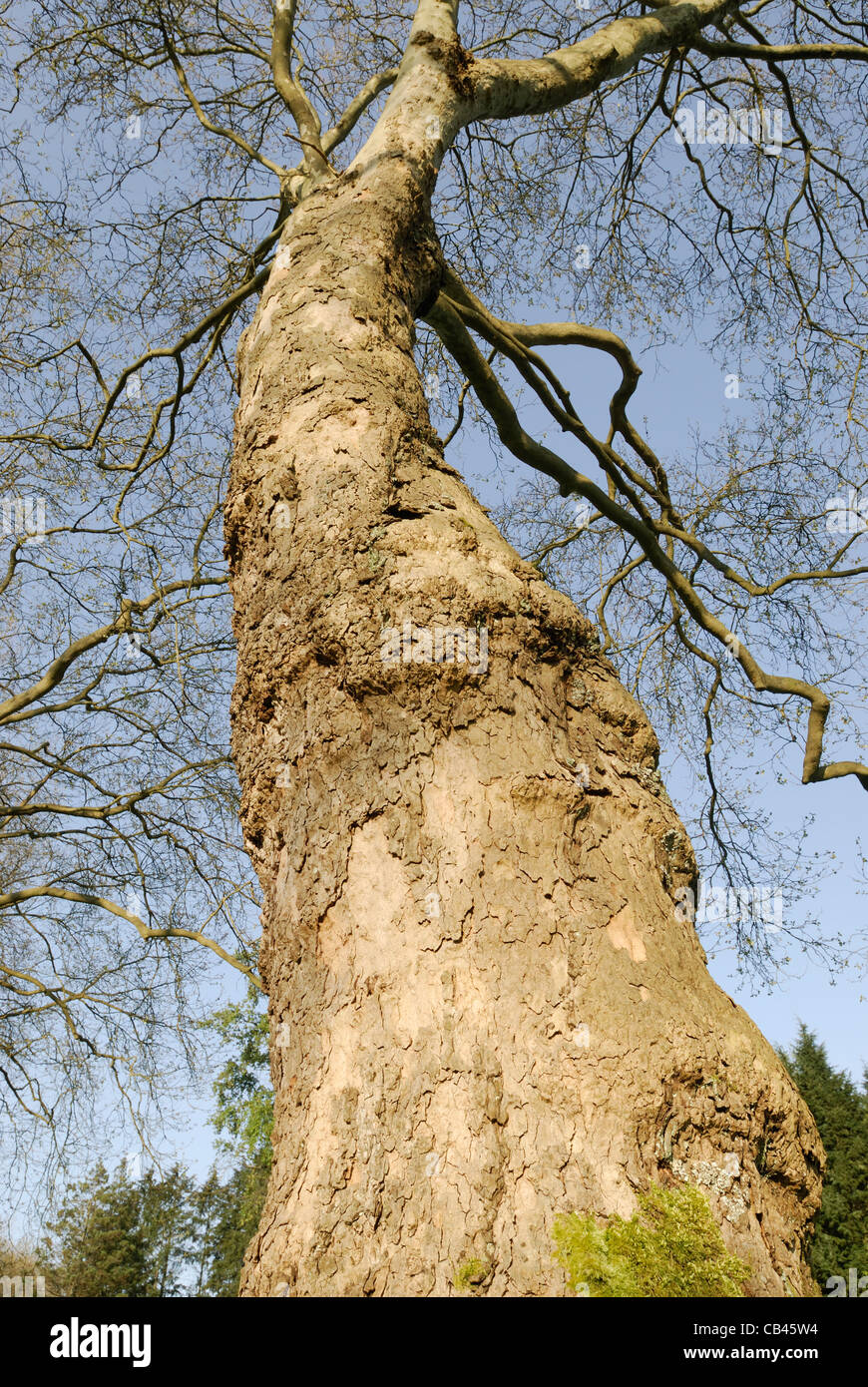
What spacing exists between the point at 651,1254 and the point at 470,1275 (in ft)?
0.86

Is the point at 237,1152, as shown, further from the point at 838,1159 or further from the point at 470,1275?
the point at 470,1275

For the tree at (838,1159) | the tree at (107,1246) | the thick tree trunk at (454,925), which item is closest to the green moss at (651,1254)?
the thick tree trunk at (454,925)

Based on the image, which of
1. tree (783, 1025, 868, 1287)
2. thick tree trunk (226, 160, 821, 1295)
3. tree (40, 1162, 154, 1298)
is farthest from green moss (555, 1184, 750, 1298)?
tree (40, 1162, 154, 1298)

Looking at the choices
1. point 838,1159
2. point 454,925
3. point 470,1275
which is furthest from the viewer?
point 838,1159

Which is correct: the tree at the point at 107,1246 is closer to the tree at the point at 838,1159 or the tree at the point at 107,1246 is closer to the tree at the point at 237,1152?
the tree at the point at 237,1152

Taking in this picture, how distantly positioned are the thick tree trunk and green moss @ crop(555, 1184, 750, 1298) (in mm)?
29

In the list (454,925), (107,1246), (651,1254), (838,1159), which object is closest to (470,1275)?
(651,1254)

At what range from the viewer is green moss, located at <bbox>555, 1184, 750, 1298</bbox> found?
51.3 inches

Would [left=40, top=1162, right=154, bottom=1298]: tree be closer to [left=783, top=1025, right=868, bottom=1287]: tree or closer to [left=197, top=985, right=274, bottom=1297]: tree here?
[left=197, top=985, right=274, bottom=1297]: tree

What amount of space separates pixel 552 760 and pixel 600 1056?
0.56 metres

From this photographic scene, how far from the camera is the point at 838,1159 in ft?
48.9
